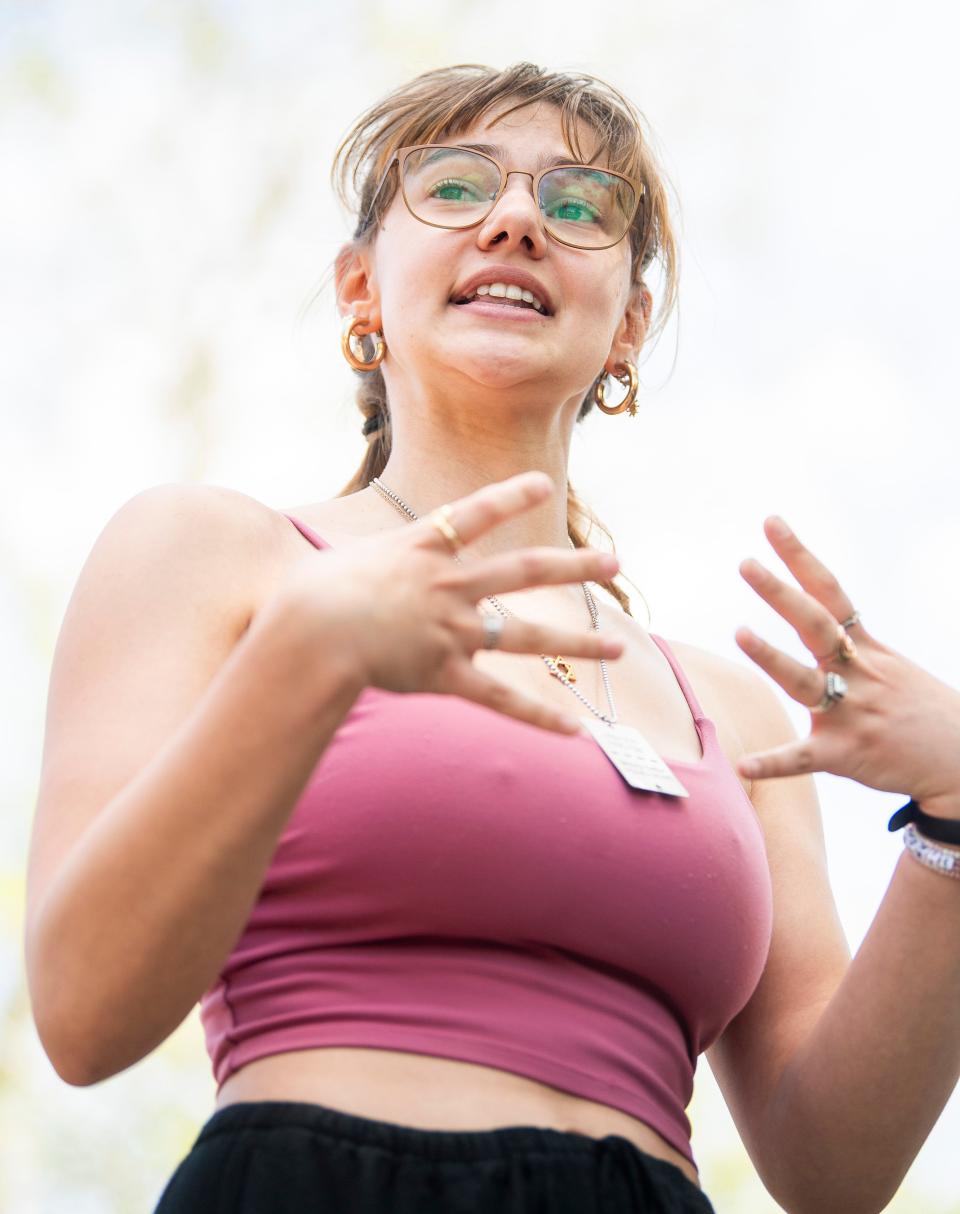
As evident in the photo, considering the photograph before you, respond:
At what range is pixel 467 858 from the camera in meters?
1.36

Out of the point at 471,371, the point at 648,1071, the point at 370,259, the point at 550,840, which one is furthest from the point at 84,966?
the point at 370,259

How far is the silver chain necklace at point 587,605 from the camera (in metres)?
1.71

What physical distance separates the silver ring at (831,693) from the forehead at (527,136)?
0.91 metres

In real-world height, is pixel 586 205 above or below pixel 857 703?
above

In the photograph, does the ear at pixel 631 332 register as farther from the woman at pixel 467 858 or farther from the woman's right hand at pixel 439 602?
the woman's right hand at pixel 439 602

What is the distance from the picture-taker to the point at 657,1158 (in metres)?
1.38

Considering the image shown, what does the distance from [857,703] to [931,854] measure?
21 cm

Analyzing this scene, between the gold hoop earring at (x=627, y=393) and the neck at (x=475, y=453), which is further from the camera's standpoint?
the gold hoop earring at (x=627, y=393)

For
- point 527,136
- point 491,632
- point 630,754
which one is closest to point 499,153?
point 527,136

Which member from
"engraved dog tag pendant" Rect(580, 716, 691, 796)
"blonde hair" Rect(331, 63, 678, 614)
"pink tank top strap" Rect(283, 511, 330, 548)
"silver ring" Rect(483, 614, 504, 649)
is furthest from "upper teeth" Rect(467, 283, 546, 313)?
"silver ring" Rect(483, 614, 504, 649)

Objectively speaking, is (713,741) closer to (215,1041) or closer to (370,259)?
(215,1041)

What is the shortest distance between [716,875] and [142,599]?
60 centimetres

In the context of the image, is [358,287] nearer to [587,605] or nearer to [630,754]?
[587,605]

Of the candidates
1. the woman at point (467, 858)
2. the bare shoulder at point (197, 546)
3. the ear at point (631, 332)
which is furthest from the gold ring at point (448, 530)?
the ear at point (631, 332)
